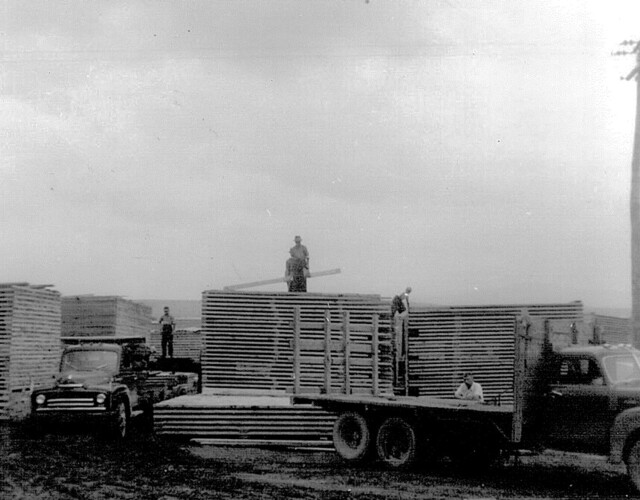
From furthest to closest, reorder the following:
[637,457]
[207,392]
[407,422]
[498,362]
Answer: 1. [498,362]
2. [207,392]
3. [407,422]
4. [637,457]

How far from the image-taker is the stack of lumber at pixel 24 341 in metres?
16.0

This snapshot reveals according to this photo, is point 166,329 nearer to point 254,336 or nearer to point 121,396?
point 254,336

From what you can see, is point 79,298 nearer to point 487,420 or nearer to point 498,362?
point 498,362

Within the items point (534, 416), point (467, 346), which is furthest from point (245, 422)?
point (467, 346)

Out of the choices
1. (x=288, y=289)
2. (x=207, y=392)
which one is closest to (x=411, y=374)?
(x=288, y=289)

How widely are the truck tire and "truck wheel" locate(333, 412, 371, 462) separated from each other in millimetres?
3965

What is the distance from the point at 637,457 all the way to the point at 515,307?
8.95m

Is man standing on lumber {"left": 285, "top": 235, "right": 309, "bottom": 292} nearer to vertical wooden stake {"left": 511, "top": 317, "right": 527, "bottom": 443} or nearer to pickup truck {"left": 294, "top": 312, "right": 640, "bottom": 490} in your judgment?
pickup truck {"left": 294, "top": 312, "right": 640, "bottom": 490}

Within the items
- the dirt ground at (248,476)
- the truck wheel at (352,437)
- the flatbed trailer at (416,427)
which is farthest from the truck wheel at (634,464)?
the truck wheel at (352,437)

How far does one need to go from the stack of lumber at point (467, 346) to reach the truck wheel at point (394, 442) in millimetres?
6606

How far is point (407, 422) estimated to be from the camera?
11.2 m

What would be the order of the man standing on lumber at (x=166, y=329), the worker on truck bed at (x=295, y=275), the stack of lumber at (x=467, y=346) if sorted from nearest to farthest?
the stack of lumber at (x=467, y=346) < the worker on truck bed at (x=295, y=275) < the man standing on lumber at (x=166, y=329)

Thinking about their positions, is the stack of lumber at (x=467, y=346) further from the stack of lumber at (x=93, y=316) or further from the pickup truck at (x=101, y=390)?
the stack of lumber at (x=93, y=316)

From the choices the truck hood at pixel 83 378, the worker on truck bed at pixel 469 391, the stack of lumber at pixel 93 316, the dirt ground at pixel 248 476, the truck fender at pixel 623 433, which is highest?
the stack of lumber at pixel 93 316
